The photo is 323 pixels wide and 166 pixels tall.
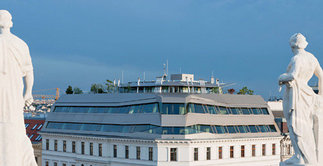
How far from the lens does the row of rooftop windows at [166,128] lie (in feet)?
266

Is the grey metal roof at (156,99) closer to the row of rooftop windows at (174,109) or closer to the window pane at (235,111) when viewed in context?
the row of rooftop windows at (174,109)

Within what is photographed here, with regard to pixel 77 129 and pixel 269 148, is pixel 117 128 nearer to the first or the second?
pixel 77 129

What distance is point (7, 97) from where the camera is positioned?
1166 cm

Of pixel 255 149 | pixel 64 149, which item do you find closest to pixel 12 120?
pixel 255 149

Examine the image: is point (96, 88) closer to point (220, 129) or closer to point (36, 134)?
point (36, 134)

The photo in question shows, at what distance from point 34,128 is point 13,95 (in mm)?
104690

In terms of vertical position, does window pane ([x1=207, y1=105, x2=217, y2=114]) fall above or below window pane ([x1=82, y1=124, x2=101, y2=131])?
above

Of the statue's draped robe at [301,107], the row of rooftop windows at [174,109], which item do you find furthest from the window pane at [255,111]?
the statue's draped robe at [301,107]

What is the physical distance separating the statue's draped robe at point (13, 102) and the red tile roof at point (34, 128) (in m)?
101

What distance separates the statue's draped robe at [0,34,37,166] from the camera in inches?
457

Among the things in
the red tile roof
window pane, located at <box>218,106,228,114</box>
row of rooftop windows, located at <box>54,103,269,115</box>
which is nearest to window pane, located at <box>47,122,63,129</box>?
row of rooftop windows, located at <box>54,103,269,115</box>

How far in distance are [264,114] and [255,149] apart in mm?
7342

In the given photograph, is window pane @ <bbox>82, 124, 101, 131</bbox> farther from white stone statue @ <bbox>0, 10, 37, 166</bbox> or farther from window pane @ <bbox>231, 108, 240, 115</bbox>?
white stone statue @ <bbox>0, 10, 37, 166</bbox>

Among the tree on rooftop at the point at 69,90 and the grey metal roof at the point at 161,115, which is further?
the tree on rooftop at the point at 69,90
